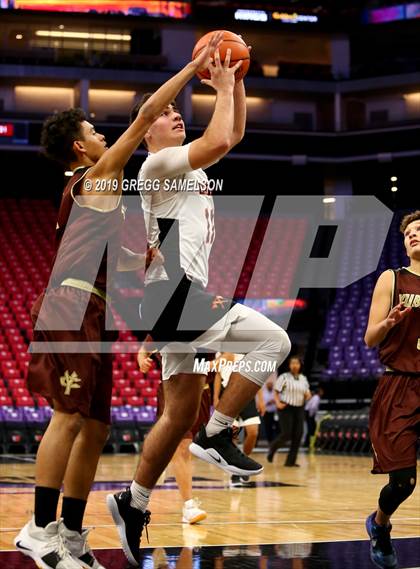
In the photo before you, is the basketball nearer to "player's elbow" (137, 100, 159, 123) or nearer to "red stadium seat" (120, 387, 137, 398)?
"player's elbow" (137, 100, 159, 123)

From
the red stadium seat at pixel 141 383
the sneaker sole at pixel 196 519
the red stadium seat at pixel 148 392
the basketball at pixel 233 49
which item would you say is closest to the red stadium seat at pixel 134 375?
the red stadium seat at pixel 141 383

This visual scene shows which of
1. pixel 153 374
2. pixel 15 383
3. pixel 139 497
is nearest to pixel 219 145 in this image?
pixel 139 497

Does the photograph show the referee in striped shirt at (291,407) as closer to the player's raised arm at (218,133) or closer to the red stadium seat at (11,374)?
the red stadium seat at (11,374)

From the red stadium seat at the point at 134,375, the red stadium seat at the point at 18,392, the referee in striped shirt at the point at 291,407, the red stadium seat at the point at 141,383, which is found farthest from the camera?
the red stadium seat at the point at 134,375

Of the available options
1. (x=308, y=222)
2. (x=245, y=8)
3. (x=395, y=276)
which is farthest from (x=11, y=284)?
(x=395, y=276)

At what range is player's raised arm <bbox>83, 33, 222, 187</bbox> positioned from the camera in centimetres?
477

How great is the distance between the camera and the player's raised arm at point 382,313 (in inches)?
225

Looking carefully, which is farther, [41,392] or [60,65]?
[60,65]

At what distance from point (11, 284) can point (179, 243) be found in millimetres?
18952

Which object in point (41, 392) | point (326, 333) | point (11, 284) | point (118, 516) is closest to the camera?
point (41, 392)

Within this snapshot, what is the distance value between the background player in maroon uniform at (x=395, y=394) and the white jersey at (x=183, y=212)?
126 centimetres

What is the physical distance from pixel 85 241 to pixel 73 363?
2.14 feet

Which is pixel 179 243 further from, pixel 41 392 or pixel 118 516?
pixel 118 516

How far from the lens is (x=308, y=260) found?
28.3 metres
